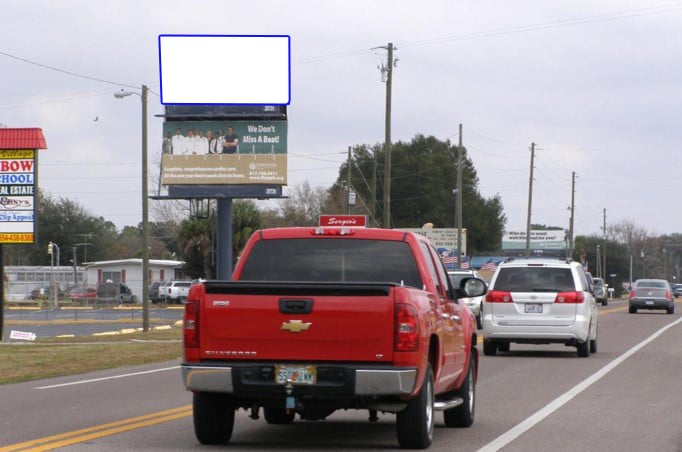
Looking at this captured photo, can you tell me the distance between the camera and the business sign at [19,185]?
36375 millimetres

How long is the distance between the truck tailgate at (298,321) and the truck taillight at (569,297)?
14.9 meters

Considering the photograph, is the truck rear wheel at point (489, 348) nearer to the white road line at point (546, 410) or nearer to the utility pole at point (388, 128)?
the white road line at point (546, 410)

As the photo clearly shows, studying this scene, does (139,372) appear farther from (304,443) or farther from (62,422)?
(304,443)

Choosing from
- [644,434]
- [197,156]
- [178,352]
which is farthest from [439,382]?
[197,156]

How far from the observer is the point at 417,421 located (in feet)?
34.8

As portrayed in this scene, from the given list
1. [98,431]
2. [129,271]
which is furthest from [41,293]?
[98,431]

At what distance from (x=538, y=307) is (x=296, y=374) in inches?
591

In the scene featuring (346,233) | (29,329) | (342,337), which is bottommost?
(29,329)

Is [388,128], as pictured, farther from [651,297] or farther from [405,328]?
[405,328]

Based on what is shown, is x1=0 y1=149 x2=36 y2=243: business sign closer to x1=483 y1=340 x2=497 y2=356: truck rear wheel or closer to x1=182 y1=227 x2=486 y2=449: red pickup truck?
x1=483 y1=340 x2=497 y2=356: truck rear wheel

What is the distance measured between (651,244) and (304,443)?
186003 millimetres

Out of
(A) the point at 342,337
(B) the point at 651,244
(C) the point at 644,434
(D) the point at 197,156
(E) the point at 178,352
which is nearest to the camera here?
(A) the point at 342,337

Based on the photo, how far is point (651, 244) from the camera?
191 metres

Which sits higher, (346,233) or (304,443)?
(346,233)
